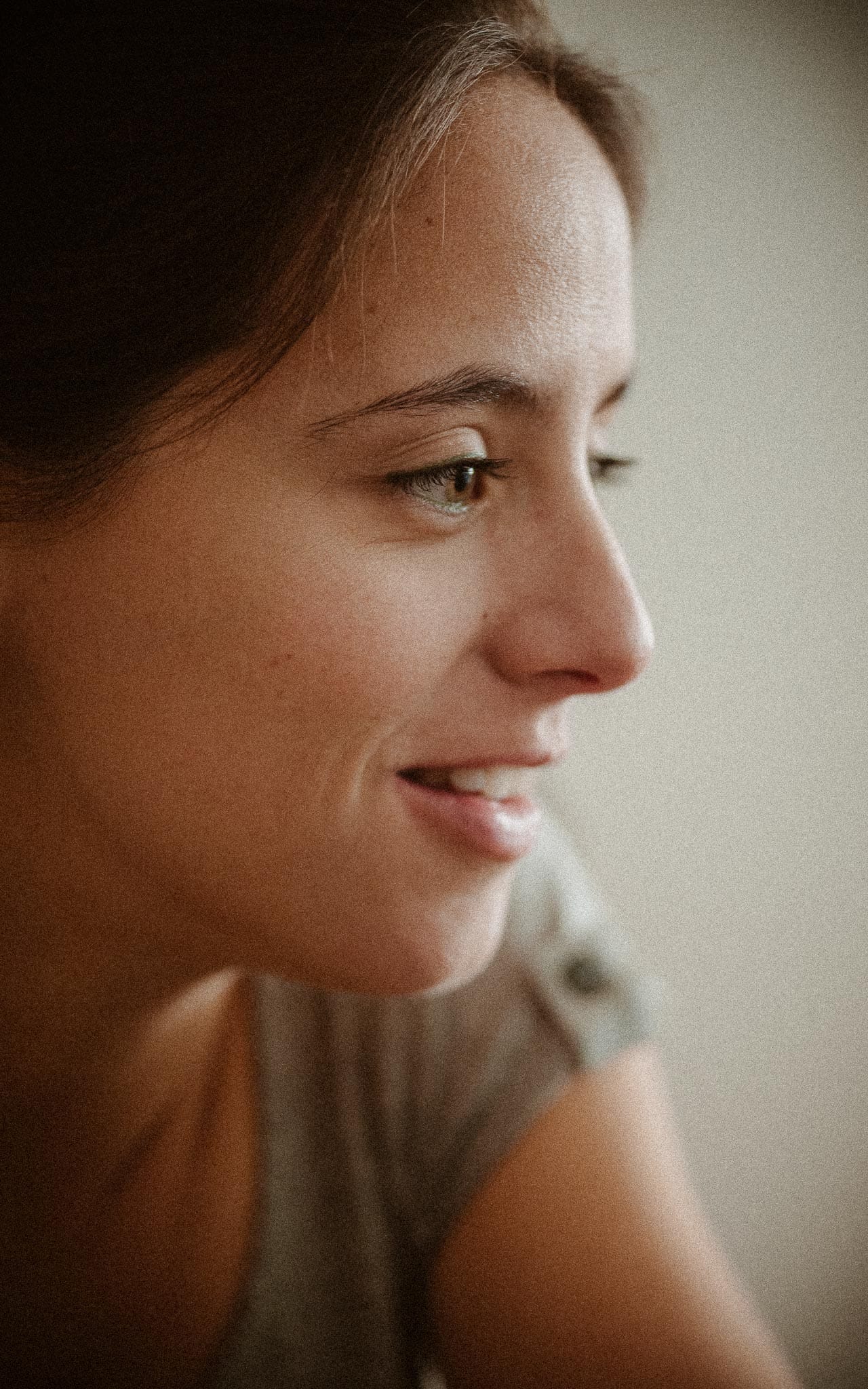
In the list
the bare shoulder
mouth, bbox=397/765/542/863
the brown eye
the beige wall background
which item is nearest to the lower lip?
mouth, bbox=397/765/542/863

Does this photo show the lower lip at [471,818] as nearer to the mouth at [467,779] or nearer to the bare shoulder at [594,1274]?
the mouth at [467,779]

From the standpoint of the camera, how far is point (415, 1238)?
83 cm

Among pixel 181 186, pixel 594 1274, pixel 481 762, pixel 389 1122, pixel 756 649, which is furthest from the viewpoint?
pixel 756 649

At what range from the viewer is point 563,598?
61cm

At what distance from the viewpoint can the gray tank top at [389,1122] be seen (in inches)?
30.9

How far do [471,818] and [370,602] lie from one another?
170mm

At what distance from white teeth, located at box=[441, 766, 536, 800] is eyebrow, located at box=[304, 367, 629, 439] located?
0.77 ft

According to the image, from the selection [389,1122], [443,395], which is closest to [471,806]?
[443,395]

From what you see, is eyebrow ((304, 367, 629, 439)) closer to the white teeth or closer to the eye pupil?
the eye pupil

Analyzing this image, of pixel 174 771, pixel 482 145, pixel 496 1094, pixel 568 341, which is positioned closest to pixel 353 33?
A: pixel 482 145

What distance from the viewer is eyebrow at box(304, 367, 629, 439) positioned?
0.53 m

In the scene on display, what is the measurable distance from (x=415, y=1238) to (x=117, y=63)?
899 mm

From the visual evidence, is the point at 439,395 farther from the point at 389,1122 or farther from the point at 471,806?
the point at 389,1122

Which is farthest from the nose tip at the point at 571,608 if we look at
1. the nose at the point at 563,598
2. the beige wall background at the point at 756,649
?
the beige wall background at the point at 756,649
